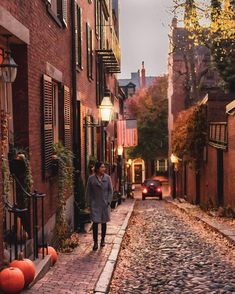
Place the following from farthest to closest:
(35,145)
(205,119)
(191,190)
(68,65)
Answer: (191,190) → (205,119) → (68,65) → (35,145)

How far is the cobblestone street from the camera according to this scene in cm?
726

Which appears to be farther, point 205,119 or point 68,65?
point 205,119

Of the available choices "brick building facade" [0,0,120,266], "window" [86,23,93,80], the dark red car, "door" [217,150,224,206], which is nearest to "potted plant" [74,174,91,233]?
"brick building facade" [0,0,120,266]

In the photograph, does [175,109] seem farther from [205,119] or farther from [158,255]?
[158,255]

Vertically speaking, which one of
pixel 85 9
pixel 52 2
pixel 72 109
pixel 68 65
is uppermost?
pixel 85 9

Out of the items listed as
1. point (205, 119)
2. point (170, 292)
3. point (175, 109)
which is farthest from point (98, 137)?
point (175, 109)

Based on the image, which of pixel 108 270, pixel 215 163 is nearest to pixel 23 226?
pixel 108 270


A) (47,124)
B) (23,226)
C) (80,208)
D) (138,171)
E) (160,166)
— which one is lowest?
(138,171)

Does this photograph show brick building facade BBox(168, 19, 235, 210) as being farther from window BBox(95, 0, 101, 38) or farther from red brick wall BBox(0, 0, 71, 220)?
red brick wall BBox(0, 0, 71, 220)

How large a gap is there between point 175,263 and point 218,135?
11.8 metres

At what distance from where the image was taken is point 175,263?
29.3 ft

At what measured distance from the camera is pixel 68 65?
1247cm

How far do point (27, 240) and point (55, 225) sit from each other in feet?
8.19

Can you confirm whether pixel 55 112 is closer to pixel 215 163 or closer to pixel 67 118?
pixel 67 118
